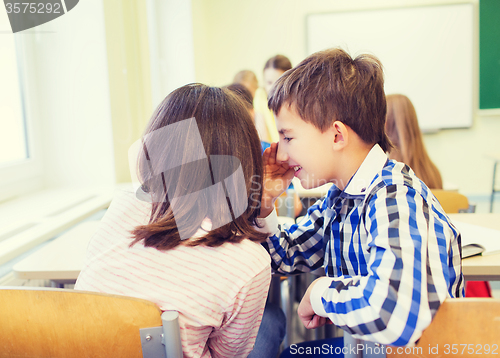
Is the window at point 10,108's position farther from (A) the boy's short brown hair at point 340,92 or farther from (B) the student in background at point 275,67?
(B) the student in background at point 275,67

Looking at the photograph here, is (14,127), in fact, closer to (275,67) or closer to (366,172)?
(366,172)

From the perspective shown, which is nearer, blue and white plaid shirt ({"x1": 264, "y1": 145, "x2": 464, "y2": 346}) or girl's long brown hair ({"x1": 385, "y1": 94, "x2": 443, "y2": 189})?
blue and white plaid shirt ({"x1": 264, "y1": 145, "x2": 464, "y2": 346})

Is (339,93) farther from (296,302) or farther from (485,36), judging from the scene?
(485,36)

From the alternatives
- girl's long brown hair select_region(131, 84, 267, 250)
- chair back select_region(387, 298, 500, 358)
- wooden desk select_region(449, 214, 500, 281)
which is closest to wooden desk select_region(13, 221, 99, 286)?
girl's long brown hair select_region(131, 84, 267, 250)

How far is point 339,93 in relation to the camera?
93 cm

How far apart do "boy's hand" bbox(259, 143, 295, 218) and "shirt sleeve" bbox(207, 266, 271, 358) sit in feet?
1.16

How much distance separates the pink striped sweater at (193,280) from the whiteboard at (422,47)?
3924 mm

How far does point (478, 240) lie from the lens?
1.16 meters

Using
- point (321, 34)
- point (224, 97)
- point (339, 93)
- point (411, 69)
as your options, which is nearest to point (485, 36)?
point (411, 69)

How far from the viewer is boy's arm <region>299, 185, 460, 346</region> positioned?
0.65 meters

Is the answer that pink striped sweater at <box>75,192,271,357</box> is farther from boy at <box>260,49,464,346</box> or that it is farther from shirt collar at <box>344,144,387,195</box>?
shirt collar at <box>344,144,387,195</box>

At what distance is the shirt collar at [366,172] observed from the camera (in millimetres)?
900

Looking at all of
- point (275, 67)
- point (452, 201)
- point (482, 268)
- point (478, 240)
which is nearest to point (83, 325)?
point (482, 268)

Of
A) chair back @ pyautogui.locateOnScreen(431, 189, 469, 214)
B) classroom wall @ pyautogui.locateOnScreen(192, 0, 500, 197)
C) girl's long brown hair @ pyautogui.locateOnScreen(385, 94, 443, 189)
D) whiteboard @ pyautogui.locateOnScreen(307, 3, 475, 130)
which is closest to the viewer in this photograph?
chair back @ pyautogui.locateOnScreen(431, 189, 469, 214)
